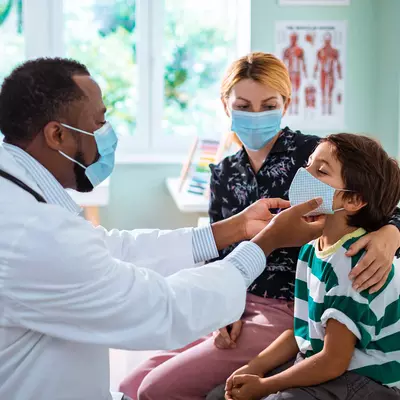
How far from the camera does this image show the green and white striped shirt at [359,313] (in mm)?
1509

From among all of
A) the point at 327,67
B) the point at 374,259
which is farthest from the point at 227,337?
the point at 327,67

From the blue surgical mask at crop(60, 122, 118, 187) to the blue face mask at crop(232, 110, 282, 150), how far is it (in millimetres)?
524

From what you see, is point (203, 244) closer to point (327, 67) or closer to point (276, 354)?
point (276, 354)

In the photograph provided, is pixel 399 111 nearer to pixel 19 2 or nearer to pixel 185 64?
pixel 185 64

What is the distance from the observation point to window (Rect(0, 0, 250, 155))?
14.4 ft

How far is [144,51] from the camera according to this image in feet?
14.7

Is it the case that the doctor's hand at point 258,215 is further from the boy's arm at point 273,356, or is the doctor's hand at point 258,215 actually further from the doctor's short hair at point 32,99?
the doctor's short hair at point 32,99

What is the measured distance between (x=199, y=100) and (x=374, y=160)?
3.06 meters

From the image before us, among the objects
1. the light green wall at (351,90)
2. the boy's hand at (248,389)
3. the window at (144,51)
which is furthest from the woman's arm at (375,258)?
the window at (144,51)

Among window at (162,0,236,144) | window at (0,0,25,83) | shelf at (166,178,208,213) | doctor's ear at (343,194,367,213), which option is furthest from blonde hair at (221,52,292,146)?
window at (0,0,25,83)

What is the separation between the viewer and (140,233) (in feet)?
6.03

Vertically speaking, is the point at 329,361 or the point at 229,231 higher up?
the point at 229,231

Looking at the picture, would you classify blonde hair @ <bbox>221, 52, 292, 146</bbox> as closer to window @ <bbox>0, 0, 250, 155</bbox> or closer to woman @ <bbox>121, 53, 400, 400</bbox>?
woman @ <bbox>121, 53, 400, 400</bbox>

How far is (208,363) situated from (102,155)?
0.61m
